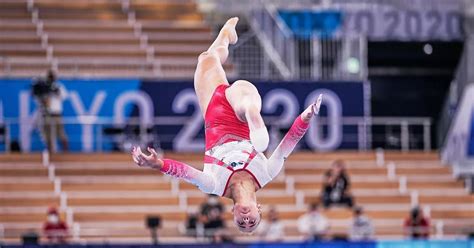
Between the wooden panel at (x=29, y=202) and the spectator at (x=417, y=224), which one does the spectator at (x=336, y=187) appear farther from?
the wooden panel at (x=29, y=202)

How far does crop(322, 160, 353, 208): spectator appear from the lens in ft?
61.3

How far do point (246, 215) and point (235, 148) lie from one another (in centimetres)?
82

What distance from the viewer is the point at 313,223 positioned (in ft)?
58.7

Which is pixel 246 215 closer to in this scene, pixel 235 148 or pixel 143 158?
pixel 235 148

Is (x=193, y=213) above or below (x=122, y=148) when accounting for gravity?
below

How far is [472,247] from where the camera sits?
639 inches

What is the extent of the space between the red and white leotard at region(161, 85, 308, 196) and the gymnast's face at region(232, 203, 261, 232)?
348mm

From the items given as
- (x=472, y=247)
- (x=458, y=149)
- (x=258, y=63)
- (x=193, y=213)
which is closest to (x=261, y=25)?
(x=258, y=63)

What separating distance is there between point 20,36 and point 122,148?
11.5 feet

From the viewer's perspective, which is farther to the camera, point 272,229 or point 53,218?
point 272,229

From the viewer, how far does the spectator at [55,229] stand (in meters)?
17.0

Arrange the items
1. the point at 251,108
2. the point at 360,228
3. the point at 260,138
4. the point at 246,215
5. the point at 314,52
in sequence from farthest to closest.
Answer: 1. the point at 314,52
2. the point at 360,228
3. the point at 246,215
4. the point at 251,108
5. the point at 260,138

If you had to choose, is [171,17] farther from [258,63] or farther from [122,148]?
[122,148]

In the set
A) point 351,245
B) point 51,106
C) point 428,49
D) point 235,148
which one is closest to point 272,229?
point 351,245
